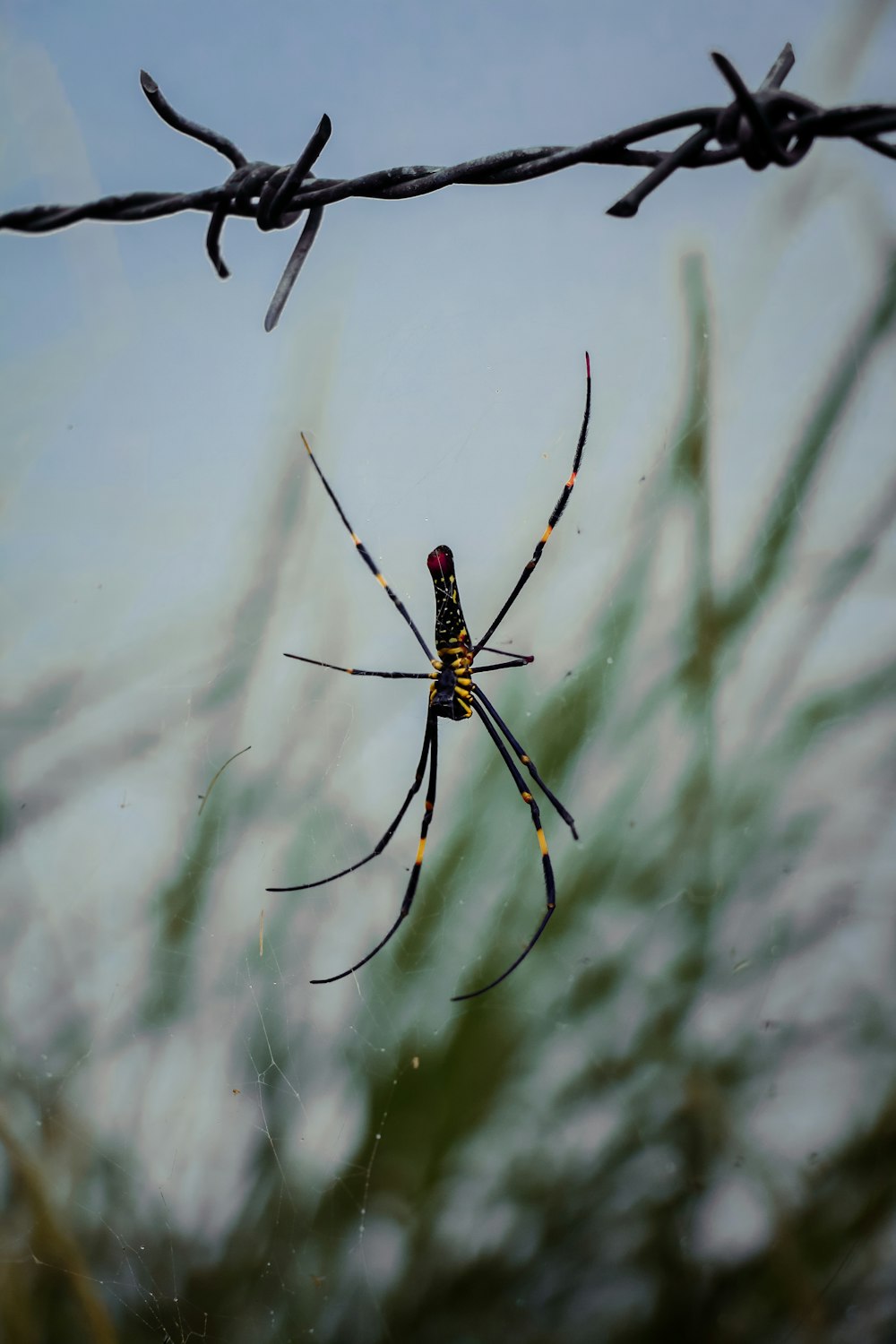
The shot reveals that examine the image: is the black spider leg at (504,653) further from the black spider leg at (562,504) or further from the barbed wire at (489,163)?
the barbed wire at (489,163)

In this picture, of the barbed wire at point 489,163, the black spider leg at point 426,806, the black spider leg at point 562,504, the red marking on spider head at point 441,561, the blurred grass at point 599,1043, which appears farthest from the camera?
the blurred grass at point 599,1043

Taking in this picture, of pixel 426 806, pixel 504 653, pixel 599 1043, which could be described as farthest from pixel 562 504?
pixel 599 1043

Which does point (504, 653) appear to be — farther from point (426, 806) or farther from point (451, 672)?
point (426, 806)

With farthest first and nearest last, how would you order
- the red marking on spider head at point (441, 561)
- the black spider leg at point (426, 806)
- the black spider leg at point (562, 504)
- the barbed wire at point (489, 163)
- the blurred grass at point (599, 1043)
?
the blurred grass at point (599, 1043), the black spider leg at point (426, 806), the black spider leg at point (562, 504), the red marking on spider head at point (441, 561), the barbed wire at point (489, 163)

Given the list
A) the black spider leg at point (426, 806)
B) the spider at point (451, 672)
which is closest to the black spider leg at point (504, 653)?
the spider at point (451, 672)

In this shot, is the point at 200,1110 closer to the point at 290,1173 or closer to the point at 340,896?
the point at 290,1173
